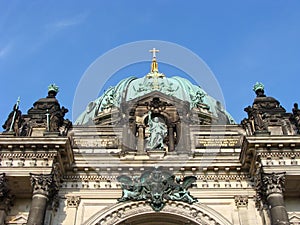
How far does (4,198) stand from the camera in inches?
738

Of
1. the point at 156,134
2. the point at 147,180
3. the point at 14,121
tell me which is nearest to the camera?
the point at 147,180

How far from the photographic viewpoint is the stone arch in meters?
18.9

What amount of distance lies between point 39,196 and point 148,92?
16.1m

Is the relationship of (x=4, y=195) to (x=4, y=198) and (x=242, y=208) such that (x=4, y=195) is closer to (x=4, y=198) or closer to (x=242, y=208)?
(x=4, y=198)

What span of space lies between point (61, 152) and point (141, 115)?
8.02 meters

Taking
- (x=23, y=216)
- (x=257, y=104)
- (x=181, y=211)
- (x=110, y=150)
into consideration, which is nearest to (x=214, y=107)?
(x=257, y=104)

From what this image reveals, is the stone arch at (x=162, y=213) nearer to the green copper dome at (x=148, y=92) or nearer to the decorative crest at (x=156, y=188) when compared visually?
the decorative crest at (x=156, y=188)

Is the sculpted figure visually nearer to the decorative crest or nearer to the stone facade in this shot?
the stone facade

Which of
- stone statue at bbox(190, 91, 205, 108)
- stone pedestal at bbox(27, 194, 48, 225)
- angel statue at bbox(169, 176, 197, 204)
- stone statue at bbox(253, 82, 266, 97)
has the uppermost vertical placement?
stone statue at bbox(190, 91, 205, 108)

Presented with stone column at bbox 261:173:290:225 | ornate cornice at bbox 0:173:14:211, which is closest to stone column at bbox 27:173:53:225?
ornate cornice at bbox 0:173:14:211

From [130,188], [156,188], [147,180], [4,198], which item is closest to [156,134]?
[147,180]

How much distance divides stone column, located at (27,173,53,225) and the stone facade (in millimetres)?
40

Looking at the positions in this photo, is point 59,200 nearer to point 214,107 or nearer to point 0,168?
point 0,168

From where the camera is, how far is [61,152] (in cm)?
1925
